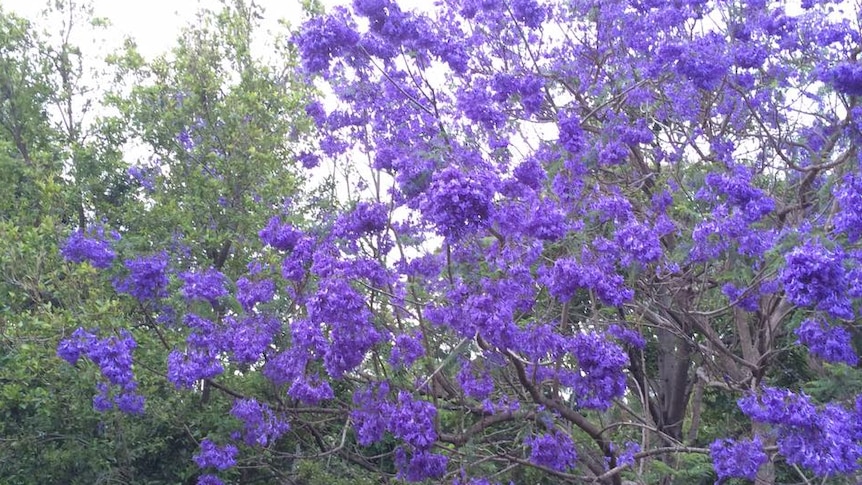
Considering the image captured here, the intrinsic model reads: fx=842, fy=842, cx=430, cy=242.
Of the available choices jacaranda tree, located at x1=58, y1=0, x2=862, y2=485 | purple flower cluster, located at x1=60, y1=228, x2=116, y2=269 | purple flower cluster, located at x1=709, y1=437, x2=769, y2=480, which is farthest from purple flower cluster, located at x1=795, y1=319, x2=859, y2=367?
purple flower cluster, located at x1=60, y1=228, x2=116, y2=269

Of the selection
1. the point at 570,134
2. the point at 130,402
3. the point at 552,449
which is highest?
the point at 570,134

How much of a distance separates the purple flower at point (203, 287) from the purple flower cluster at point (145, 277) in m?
0.18

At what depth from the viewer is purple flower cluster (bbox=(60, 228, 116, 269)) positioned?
6008 millimetres

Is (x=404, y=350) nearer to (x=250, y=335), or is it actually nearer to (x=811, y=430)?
(x=250, y=335)

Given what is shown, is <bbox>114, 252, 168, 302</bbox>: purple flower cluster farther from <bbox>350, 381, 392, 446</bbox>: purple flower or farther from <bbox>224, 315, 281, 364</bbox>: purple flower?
<bbox>350, 381, 392, 446</bbox>: purple flower

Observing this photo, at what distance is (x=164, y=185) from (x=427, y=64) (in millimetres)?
4258

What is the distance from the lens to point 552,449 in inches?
222

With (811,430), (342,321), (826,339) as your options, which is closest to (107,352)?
(342,321)

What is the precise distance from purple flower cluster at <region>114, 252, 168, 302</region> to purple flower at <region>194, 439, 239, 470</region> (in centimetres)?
119

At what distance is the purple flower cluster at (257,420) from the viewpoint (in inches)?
235

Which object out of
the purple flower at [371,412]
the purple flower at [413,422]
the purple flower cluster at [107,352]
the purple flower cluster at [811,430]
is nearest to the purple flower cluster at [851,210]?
the purple flower cluster at [811,430]

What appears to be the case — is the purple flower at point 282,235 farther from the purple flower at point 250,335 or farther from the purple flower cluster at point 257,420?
the purple flower cluster at point 257,420

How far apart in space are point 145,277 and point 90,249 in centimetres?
45

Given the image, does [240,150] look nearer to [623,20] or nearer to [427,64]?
[427,64]
